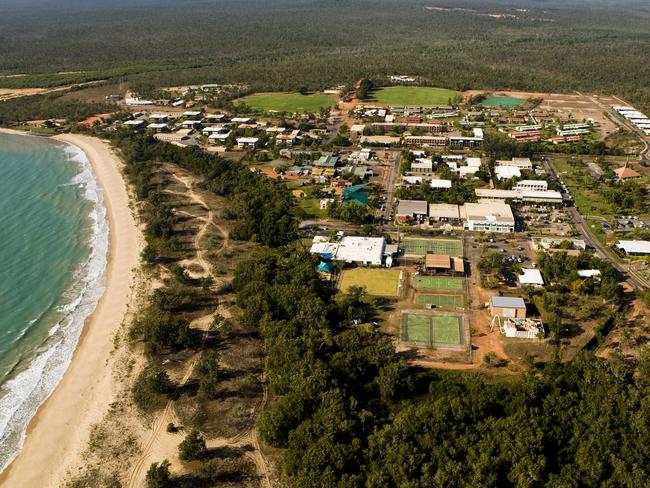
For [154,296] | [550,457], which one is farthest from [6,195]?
[550,457]

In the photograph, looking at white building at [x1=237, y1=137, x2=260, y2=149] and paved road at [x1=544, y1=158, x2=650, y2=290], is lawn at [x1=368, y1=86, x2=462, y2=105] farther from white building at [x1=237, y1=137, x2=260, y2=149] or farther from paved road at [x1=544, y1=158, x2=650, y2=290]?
paved road at [x1=544, y1=158, x2=650, y2=290]

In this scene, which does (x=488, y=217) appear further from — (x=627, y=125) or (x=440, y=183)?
(x=627, y=125)

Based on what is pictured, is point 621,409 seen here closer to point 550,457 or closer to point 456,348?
point 550,457

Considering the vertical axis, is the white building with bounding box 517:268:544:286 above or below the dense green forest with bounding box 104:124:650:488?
below

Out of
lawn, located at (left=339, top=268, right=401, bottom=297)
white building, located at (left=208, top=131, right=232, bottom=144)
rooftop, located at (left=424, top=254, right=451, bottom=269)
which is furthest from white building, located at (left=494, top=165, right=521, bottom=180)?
white building, located at (left=208, top=131, right=232, bottom=144)

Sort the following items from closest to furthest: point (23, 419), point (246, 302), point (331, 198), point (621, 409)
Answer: point (621, 409) < point (23, 419) < point (246, 302) < point (331, 198)

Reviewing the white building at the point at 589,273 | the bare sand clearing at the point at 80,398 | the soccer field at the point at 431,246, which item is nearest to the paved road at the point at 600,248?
the white building at the point at 589,273
